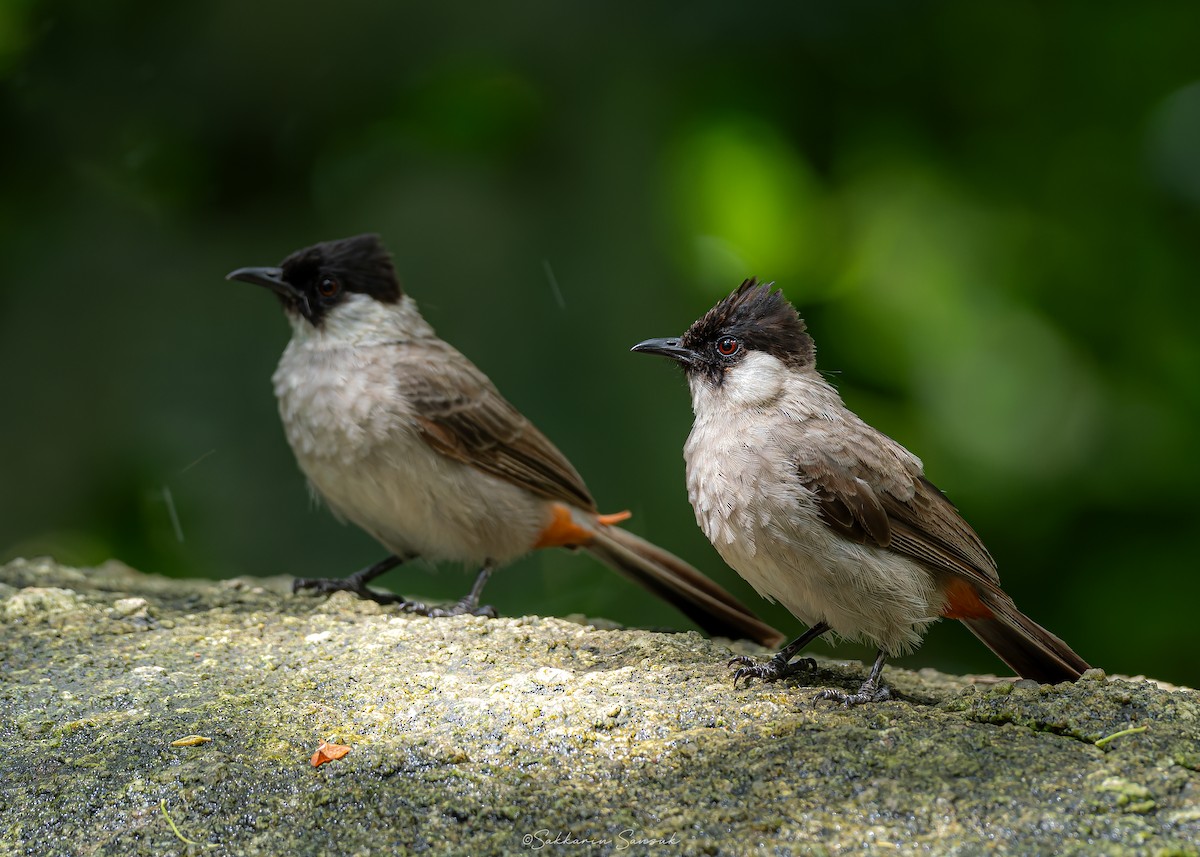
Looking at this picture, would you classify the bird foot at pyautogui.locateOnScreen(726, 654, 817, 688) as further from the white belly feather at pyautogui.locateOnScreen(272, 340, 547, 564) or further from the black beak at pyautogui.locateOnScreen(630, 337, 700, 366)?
the white belly feather at pyautogui.locateOnScreen(272, 340, 547, 564)

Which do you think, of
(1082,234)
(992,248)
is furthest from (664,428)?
(1082,234)

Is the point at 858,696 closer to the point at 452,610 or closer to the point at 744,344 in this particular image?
the point at 744,344

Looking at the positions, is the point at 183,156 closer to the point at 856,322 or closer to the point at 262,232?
the point at 262,232

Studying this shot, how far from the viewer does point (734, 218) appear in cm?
445

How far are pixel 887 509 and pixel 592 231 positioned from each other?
2441 millimetres

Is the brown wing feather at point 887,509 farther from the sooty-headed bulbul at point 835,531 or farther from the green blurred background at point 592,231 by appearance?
the green blurred background at point 592,231

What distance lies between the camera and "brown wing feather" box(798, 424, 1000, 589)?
10.1 ft

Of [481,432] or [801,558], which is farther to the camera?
[481,432]

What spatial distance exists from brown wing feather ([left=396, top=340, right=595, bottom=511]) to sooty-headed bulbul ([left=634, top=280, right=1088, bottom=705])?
1351 millimetres

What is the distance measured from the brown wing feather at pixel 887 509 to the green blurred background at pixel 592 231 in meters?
1.22

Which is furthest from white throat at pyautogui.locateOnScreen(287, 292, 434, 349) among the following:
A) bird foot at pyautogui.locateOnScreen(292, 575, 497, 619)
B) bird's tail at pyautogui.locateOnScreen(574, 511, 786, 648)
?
bird's tail at pyautogui.locateOnScreen(574, 511, 786, 648)

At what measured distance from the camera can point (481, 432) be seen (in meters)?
4.62

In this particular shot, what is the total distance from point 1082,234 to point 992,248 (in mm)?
453

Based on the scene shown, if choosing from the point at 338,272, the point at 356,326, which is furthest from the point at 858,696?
the point at 338,272
